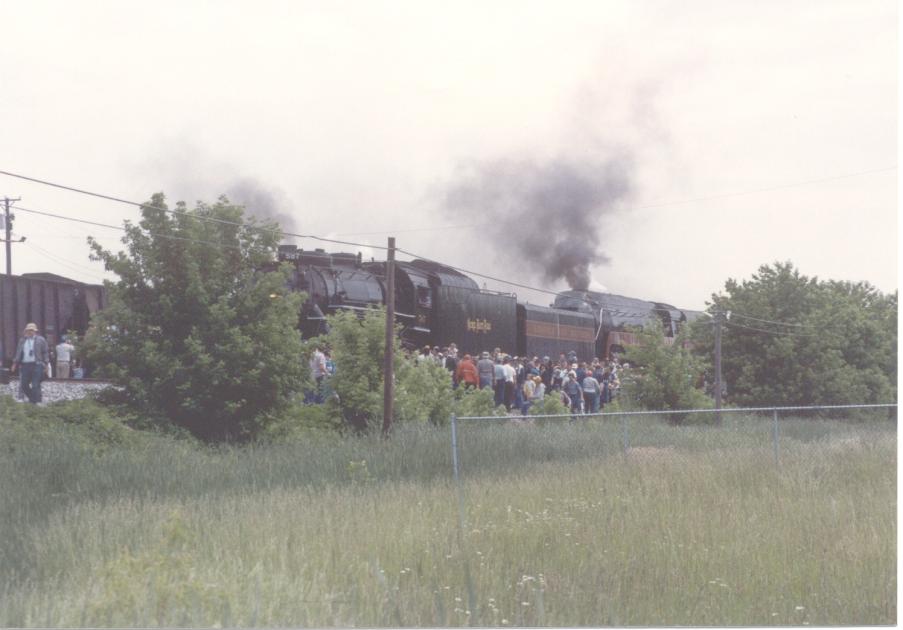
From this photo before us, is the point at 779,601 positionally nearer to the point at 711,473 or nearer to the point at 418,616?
the point at 418,616

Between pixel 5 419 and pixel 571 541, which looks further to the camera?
pixel 5 419

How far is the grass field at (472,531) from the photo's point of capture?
805 centimetres

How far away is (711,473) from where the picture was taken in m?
14.1

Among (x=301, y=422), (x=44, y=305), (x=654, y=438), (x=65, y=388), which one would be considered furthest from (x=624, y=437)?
(x=44, y=305)

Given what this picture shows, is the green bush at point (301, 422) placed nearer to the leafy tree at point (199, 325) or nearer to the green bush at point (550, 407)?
the leafy tree at point (199, 325)

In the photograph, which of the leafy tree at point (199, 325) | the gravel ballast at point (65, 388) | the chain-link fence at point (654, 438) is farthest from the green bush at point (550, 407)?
the gravel ballast at point (65, 388)

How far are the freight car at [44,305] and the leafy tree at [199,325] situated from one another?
81.7 inches

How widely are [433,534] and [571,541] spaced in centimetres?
131

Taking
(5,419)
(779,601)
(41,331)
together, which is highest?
(41,331)

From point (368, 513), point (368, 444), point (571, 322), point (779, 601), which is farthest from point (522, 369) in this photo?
point (779, 601)

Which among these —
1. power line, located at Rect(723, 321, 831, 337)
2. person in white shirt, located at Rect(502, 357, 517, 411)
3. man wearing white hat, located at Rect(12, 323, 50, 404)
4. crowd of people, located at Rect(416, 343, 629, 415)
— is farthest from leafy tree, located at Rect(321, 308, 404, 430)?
power line, located at Rect(723, 321, 831, 337)

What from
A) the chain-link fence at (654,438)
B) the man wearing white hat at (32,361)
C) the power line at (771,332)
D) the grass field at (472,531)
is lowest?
the grass field at (472,531)

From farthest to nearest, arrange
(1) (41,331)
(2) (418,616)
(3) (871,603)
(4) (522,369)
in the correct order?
(4) (522,369) < (1) (41,331) < (3) (871,603) < (2) (418,616)

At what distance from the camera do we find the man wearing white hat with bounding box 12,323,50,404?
1830 centimetres
